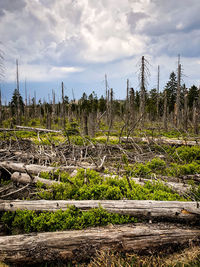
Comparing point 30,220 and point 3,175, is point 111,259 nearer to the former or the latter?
point 30,220

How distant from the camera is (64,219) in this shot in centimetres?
317

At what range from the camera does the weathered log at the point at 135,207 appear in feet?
10.4

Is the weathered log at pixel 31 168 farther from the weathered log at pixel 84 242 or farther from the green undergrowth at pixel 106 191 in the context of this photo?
the weathered log at pixel 84 242

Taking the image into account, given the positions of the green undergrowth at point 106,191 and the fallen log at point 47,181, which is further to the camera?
the fallen log at point 47,181

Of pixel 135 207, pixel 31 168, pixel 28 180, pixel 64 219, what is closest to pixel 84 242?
pixel 64 219

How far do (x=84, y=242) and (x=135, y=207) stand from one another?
1194mm

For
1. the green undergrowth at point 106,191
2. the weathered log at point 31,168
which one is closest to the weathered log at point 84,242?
the green undergrowth at point 106,191

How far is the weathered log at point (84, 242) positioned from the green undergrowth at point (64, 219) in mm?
199

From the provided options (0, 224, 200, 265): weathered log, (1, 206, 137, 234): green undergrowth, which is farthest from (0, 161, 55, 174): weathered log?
(0, 224, 200, 265): weathered log

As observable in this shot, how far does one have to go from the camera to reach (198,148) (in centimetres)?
848

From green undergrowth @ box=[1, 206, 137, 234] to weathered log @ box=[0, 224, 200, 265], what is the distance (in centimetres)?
20

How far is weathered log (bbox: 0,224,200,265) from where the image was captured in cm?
266

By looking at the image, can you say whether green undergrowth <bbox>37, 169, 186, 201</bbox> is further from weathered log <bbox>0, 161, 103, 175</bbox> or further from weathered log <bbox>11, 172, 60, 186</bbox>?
weathered log <bbox>0, 161, 103, 175</bbox>

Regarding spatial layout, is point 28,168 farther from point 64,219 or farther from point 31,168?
point 64,219
